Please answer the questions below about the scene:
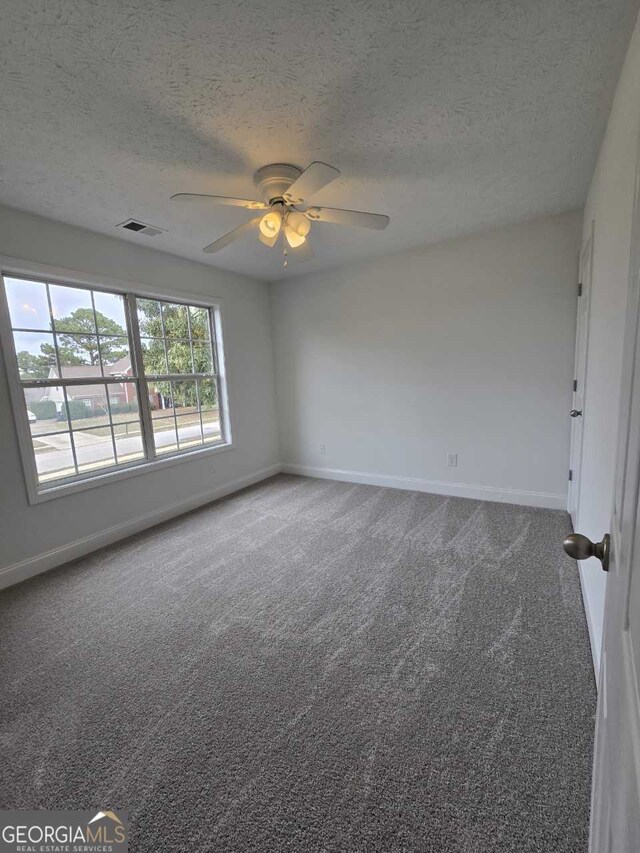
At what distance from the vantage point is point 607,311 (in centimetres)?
173

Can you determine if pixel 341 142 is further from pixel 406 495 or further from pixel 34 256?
pixel 406 495

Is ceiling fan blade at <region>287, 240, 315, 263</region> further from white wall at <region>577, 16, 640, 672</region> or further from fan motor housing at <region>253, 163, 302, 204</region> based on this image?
white wall at <region>577, 16, 640, 672</region>

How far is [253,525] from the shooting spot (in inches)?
131

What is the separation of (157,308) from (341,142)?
7.69ft

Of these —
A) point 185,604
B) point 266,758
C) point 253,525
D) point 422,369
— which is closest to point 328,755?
point 266,758

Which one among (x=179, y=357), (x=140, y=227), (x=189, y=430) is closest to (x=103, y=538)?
(x=189, y=430)

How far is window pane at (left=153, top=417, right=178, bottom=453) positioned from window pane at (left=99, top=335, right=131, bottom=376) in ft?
1.87

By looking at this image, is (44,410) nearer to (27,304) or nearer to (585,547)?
(27,304)

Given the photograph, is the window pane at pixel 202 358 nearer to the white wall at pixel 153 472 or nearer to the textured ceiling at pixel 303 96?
the white wall at pixel 153 472

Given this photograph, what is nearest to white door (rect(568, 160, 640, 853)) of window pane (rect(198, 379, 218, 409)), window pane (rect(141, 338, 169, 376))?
window pane (rect(141, 338, 169, 376))

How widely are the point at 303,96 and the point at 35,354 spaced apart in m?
2.42

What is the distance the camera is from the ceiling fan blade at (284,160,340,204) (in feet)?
5.29

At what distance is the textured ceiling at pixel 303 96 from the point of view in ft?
4.12

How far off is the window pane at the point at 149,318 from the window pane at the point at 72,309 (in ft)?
1.41
